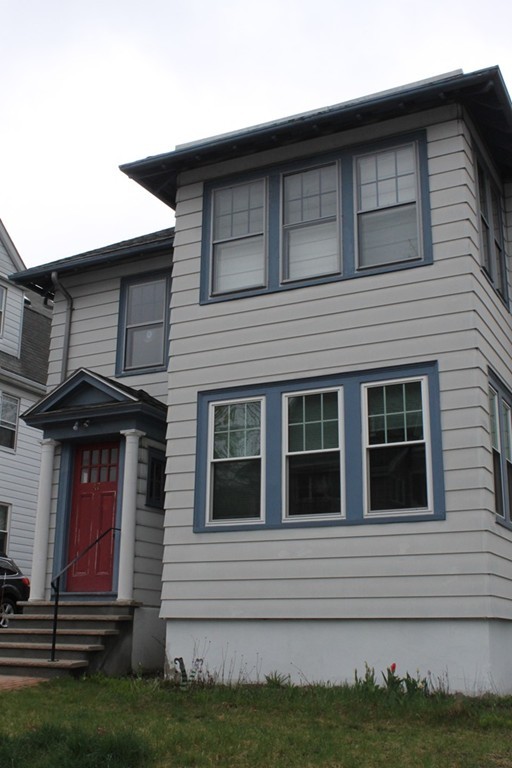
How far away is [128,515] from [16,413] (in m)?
12.5

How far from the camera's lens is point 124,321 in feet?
→ 49.0

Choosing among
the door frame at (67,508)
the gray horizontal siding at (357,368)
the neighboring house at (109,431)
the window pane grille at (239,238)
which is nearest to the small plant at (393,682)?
the gray horizontal siding at (357,368)

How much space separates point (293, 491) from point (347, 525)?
92cm

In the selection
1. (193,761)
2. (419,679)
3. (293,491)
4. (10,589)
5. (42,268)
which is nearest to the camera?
(193,761)

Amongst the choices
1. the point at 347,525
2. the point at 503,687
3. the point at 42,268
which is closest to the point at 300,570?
the point at 347,525

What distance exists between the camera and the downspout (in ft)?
50.0

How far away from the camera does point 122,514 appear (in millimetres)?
12852

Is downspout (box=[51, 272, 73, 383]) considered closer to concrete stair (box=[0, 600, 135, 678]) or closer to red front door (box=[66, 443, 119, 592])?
red front door (box=[66, 443, 119, 592])

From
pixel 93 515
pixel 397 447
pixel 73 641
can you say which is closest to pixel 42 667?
pixel 73 641

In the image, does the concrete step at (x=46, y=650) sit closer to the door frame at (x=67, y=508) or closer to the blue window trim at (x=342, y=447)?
the door frame at (x=67, y=508)

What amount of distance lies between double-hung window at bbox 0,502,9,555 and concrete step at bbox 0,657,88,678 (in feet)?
40.4

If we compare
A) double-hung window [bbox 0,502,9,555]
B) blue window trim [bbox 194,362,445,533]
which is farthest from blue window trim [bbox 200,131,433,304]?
double-hung window [bbox 0,502,9,555]

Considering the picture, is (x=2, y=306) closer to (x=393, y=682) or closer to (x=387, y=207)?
(x=387, y=207)

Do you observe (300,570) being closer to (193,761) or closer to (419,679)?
(419,679)
